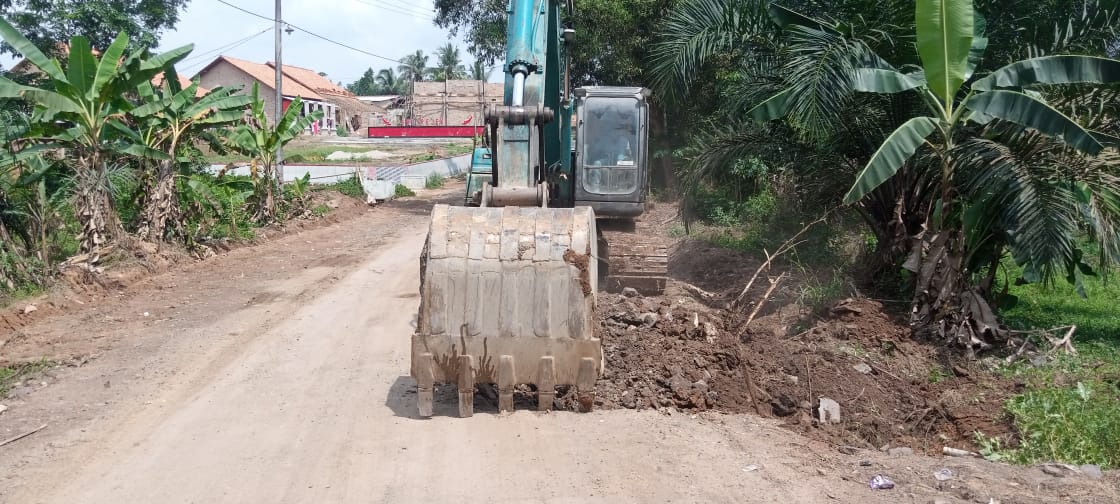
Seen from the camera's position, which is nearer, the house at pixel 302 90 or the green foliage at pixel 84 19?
the green foliage at pixel 84 19

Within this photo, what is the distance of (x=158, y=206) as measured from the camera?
13.4 metres

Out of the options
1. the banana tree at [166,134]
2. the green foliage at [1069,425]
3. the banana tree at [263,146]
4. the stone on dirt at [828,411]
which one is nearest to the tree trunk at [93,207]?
the banana tree at [166,134]

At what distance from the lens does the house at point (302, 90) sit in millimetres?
53969

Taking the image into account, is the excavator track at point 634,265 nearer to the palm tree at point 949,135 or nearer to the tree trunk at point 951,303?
the palm tree at point 949,135

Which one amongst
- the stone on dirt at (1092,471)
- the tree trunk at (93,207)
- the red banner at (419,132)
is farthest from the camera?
the red banner at (419,132)

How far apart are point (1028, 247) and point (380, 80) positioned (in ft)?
348

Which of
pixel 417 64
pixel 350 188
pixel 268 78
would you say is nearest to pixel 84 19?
pixel 350 188

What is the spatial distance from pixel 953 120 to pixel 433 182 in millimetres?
24717

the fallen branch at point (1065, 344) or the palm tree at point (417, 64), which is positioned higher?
the palm tree at point (417, 64)

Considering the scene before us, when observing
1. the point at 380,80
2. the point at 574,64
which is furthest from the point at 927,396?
the point at 380,80

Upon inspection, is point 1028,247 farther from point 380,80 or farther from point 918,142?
point 380,80

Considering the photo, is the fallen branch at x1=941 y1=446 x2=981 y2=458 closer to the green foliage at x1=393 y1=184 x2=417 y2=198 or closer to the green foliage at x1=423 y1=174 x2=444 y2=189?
the green foliage at x1=393 y1=184 x2=417 y2=198

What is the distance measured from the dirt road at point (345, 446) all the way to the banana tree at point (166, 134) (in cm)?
438

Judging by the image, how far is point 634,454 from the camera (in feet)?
19.1
